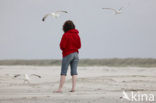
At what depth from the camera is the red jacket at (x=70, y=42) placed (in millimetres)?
12141

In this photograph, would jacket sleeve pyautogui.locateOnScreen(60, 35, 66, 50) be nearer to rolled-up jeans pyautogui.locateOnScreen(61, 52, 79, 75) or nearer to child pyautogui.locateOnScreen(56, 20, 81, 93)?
child pyautogui.locateOnScreen(56, 20, 81, 93)

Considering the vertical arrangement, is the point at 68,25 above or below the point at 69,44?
above

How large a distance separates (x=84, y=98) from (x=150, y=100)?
1.32 metres

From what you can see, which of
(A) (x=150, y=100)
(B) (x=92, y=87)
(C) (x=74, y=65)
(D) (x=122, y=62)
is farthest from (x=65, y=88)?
(D) (x=122, y=62)

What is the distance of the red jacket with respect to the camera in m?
12.1

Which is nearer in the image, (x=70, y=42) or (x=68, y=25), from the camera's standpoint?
(x=70, y=42)

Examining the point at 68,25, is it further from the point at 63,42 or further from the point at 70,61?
the point at 70,61

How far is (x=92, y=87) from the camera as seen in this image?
46.0 feet

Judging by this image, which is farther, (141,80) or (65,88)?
(141,80)

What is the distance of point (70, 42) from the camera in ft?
39.8

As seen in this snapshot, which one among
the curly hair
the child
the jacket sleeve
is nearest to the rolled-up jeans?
the child

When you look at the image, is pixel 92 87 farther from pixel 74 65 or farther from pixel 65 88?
pixel 74 65

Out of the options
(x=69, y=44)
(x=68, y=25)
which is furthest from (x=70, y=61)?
(x=68, y=25)

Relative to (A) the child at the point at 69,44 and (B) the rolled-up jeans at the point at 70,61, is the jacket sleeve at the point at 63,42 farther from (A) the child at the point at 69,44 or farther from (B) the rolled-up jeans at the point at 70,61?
(B) the rolled-up jeans at the point at 70,61
